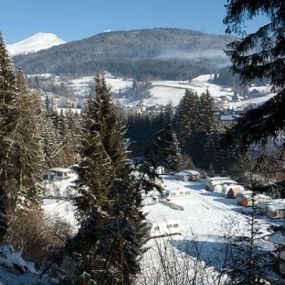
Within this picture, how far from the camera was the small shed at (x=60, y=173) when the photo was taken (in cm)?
4654

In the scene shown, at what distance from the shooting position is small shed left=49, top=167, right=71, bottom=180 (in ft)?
153

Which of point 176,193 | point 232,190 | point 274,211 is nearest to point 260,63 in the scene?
point 274,211

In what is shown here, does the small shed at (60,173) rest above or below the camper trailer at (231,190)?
above

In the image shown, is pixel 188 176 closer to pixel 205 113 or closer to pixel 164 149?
pixel 205 113

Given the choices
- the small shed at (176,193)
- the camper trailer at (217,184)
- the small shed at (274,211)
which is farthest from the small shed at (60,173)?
the small shed at (274,211)

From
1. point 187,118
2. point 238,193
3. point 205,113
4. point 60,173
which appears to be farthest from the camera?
point 187,118

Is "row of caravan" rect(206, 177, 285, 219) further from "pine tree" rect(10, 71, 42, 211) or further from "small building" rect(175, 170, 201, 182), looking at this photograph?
"pine tree" rect(10, 71, 42, 211)

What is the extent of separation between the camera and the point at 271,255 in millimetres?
6617

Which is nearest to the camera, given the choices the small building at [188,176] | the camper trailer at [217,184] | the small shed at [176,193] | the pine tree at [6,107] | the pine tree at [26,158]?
the pine tree at [6,107]

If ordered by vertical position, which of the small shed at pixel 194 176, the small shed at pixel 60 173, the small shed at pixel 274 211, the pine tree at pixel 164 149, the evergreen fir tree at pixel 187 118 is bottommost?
the small shed at pixel 194 176

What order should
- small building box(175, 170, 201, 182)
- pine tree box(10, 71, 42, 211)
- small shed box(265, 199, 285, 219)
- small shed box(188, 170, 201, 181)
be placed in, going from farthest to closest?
small shed box(188, 170, 201, 181) < small building box(175, 170, 201, 182) < small shed box(265, 199, 285, 219) < pine tree box(10, 71, 42, 211)

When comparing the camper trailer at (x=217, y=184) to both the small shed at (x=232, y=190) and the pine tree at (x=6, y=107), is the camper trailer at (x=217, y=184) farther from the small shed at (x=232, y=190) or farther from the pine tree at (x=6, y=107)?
the pine tree at (x=6, y=107)

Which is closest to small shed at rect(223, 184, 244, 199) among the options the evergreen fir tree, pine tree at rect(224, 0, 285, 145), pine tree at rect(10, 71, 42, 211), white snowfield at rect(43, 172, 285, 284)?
white snowfield at rect(43, 172, 285, 284)

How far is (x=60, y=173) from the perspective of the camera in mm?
47469
